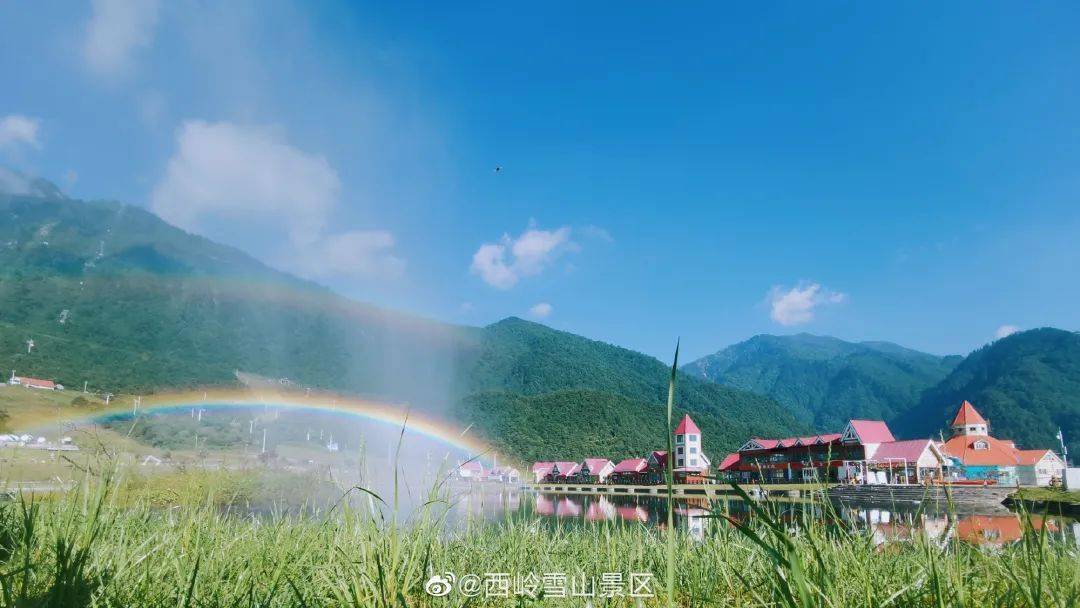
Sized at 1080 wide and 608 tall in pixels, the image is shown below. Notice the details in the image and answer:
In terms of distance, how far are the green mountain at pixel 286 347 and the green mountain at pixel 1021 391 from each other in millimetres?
34169

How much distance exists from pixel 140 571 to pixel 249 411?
5150 centimetres

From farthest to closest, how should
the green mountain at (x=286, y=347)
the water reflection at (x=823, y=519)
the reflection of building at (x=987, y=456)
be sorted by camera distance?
the green mountain at (x=286, y=347)
the reflection of building at (x=987, y=456)
the water reflection at (x=823, y=519)

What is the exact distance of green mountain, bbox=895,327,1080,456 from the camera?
8881 centimetres

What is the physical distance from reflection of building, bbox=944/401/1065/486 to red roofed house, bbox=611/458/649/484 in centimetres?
2972

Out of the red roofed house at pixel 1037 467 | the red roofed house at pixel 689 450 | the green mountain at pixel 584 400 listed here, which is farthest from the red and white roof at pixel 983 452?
the green mountain at pixel 584 400

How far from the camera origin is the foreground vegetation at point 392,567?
142cm

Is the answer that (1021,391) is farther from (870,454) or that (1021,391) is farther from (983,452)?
(870,454)

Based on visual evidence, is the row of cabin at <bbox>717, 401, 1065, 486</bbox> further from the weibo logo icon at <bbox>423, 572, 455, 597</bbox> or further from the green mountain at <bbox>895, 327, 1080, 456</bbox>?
the weibo logo icon at <bbox>423, 572, 455, 597</bbox>

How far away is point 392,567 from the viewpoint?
1.54 metres

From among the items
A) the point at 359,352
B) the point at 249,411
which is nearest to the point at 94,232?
the point at 359,352

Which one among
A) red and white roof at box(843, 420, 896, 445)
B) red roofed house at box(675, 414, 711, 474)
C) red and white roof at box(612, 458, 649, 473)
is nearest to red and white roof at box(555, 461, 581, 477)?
red and white roof at box(612, 458, 649, 473)

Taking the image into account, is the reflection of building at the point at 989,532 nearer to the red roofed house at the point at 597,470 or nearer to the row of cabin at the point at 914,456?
the row of cabin at the point at 914,456

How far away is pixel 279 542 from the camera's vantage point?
10.4ft

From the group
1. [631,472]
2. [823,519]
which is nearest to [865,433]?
[631,472]
